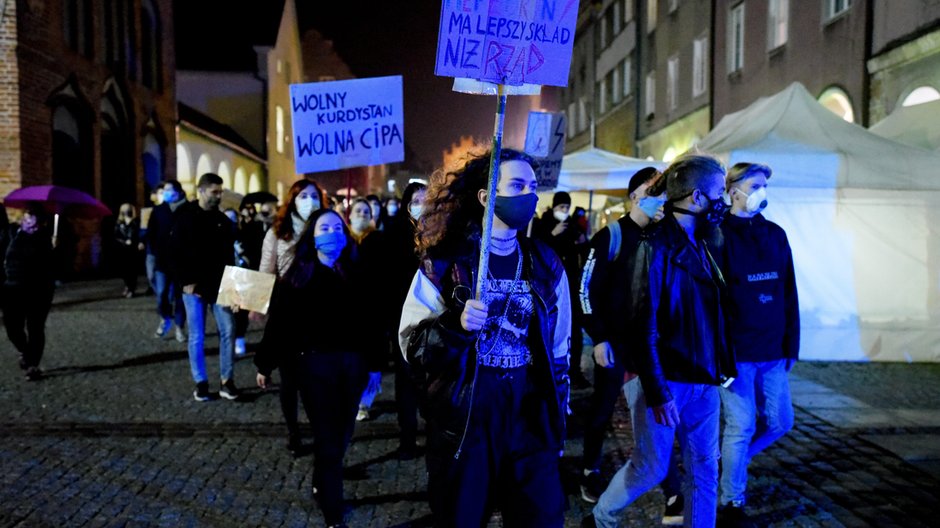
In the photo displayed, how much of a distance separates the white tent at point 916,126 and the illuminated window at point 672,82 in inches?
598

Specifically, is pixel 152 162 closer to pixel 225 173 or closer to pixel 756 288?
pixel 225 173

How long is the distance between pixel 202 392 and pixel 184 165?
24467mm

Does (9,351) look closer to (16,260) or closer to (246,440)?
(16,260)

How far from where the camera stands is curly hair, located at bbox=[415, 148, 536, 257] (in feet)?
10.3

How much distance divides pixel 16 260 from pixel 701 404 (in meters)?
8.09

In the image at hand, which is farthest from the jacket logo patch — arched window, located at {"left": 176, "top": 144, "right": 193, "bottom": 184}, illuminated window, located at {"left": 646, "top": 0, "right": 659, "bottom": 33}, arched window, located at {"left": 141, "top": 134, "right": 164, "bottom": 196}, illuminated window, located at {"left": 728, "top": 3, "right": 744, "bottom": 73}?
arched window, located at {"left": 176, "top": 144, "right": 193, "bottom": 184}

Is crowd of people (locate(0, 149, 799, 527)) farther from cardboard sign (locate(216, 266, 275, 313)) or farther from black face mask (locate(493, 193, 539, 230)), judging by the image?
cardboard sign (locate(216, 266, 275, 313))

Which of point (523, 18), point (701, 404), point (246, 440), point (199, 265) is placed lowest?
point (246, 440)

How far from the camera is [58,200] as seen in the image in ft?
44.9

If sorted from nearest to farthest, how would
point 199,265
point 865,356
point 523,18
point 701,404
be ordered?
1. point 523,18
2. point 701,404
3. point 199,265
4. point 865,356

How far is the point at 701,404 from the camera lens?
3.91 m

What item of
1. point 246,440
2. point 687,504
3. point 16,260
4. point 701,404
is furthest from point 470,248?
point 16,260

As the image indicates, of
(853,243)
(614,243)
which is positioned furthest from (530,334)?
(853,243)

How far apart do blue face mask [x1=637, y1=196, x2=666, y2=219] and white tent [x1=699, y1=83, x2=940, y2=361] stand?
5190 millimetres
